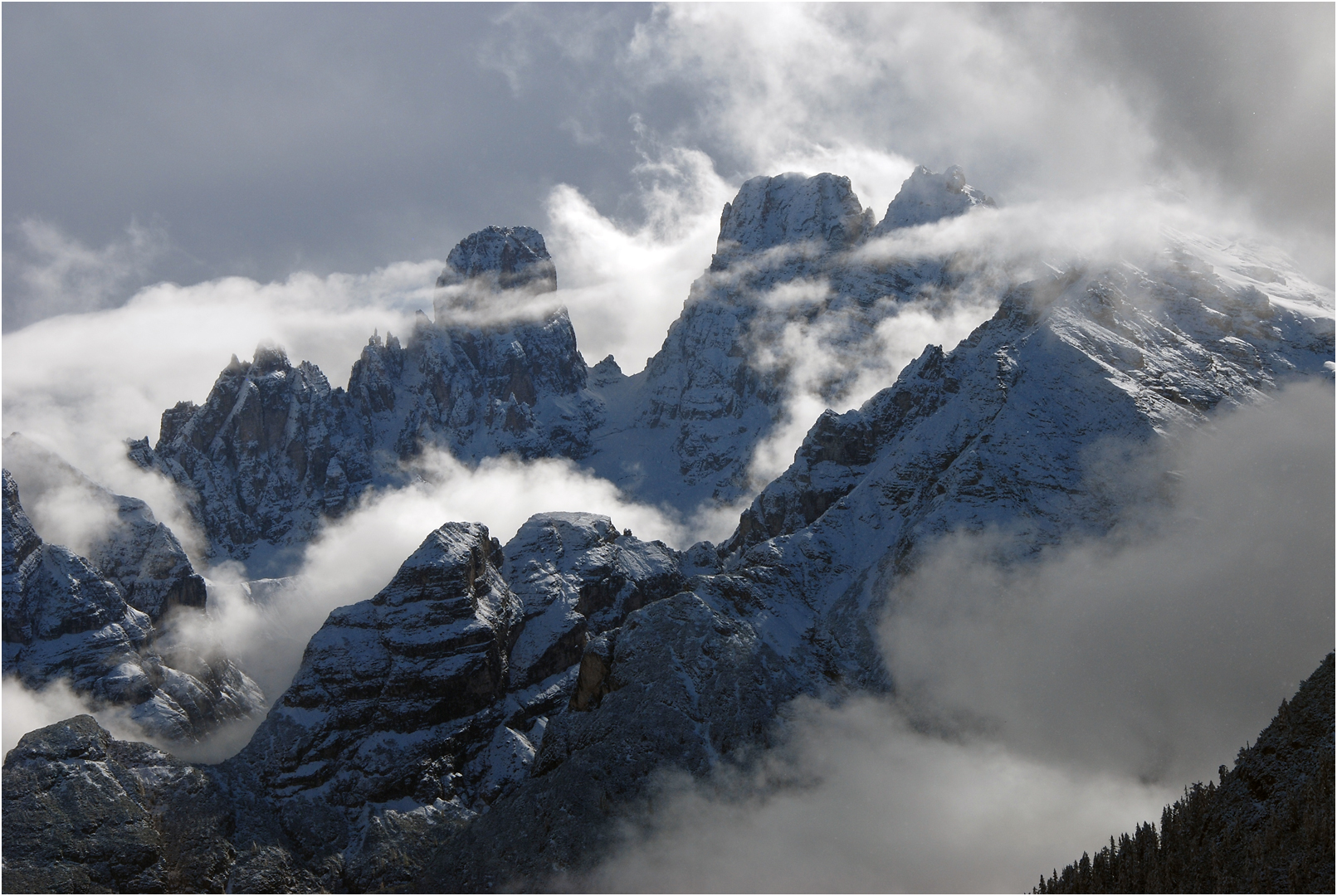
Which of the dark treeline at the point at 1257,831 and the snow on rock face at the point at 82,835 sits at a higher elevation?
the snow on rock face at the point at 82,835

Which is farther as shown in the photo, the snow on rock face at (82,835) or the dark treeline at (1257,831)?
the snow on rock face at (82,835)

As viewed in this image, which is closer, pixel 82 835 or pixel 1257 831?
pixel 1257 831

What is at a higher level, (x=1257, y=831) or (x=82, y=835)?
(x=82, y=835)

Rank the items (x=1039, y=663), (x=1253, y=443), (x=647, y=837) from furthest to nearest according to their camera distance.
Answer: (x=1253, y=443)
(x=1039, y=663)
(x=647, y=837)

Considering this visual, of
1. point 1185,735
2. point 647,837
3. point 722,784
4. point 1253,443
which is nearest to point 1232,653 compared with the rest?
point 1185,735

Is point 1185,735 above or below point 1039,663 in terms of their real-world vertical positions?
below

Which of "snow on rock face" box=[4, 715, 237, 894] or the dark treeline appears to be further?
"snow on rock face" box=[4, 715, 237, 894]

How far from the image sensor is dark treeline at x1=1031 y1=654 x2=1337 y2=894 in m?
49.8

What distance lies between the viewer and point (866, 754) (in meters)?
170

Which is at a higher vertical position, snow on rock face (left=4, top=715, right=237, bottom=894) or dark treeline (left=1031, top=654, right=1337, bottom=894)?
snow on rock face (left=4, top=715, right=237, bottom=894)

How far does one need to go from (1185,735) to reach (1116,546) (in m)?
36.7

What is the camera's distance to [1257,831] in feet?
178

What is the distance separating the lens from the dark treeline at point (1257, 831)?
49844 millimetres

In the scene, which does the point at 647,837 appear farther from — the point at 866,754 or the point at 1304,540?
the point at 1304,540
